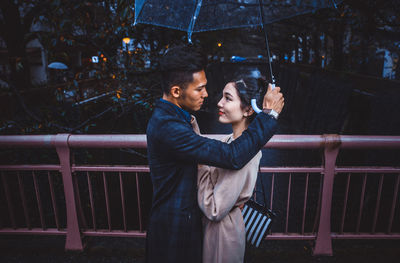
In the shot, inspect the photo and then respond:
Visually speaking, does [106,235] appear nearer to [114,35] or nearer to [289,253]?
[289,253]

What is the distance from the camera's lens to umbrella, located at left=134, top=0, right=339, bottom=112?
2.25 meters

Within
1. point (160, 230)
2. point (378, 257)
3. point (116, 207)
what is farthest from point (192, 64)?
point (116, 207)

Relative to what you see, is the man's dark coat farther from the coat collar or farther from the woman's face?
the woman's face

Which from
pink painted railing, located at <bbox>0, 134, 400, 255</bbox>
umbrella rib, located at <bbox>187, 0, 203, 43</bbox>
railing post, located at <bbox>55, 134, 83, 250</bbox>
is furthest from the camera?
railing post, located at <bbox>55, 134, 83, 250</bbox>

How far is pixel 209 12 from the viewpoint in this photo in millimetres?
2490

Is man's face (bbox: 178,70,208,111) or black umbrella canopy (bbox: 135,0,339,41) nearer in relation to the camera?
man's face (bbox: 178,70,208,111)

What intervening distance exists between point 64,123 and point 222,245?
4.03m

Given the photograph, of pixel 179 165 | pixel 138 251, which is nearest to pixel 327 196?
pixel 179 165

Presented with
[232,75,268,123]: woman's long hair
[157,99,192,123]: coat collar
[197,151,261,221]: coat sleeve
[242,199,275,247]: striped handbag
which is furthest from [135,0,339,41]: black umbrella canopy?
[242,199,275,247]: striped handbag

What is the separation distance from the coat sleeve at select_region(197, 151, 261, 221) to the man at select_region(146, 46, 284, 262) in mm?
100

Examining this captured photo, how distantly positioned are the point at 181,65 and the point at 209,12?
1390mm

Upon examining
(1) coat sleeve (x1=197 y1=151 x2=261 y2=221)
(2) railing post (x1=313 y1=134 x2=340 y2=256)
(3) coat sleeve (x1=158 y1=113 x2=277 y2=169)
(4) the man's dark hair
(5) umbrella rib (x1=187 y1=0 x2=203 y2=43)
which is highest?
(5) umbrella rib (x1=187 y1=0 x2=203 y2=43)

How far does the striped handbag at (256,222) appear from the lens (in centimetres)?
169

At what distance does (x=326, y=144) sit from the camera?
2.55m
